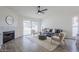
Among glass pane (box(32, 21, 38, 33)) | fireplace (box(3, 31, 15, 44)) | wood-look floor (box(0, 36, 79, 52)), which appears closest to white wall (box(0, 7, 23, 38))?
fireplace (box(3, 31, 15, 44))

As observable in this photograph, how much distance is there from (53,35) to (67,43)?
45 centimetres

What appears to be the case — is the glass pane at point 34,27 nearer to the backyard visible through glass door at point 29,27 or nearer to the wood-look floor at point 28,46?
the backyard visible through glass door at point 29,27

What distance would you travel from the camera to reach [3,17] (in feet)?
6.73

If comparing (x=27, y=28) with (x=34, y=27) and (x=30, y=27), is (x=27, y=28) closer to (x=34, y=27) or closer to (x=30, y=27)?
(x=30, y=27)

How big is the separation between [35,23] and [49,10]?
55 centimetres

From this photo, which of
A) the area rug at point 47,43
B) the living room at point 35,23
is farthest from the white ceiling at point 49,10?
the area rug at point 47,43

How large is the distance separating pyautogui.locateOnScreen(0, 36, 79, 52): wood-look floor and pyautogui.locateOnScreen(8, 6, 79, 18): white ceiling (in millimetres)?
760

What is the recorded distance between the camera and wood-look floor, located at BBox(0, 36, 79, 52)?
1.90 m

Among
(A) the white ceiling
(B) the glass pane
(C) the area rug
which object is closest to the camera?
(A) the white ceiling

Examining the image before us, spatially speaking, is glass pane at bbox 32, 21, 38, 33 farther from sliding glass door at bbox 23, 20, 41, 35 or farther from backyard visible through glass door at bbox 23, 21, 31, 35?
backyard visible through glass door at bbox 23, 21, 31, 35

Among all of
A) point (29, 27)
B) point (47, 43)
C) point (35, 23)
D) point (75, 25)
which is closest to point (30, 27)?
point (29, 27)

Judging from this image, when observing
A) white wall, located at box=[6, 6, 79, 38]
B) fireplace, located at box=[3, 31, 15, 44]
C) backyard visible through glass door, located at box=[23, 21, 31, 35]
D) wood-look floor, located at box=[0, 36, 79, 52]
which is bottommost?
wood-look floor, located at box=[0, 36, 79, 52]
